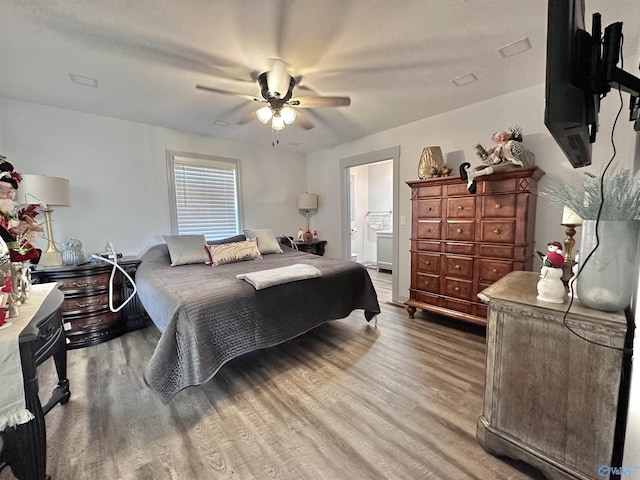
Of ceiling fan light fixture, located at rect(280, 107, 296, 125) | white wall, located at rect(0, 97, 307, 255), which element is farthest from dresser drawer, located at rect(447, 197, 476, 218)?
white wall, located at rect(0, 97, 307, 255)

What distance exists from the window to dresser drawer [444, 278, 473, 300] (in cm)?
316

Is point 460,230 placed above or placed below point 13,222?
below

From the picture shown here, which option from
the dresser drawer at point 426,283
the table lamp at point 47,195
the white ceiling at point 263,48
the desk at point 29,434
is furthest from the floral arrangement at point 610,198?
the table lamp at point 47,195

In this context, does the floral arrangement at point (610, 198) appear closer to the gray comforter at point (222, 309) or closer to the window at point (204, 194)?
the gray comforter at point (222, 309)

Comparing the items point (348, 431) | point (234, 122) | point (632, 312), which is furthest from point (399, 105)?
point (348, 431)

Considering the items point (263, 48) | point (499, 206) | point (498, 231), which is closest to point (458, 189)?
point (499, 206)

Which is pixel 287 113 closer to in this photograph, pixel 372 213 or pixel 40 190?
pixel 40 190

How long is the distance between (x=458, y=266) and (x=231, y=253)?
2.61m

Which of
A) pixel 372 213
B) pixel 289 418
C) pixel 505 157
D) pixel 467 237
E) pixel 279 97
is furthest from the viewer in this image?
pixel 372 213

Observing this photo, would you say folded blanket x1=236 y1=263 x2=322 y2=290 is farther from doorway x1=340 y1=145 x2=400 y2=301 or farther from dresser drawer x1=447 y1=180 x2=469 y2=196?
doorway x1=340 y1=145 x2=400 y2=301

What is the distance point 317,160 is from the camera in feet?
16.3

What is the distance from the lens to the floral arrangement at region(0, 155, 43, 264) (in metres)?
1.23

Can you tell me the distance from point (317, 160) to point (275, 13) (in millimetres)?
3360

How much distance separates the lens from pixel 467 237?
279 cm
